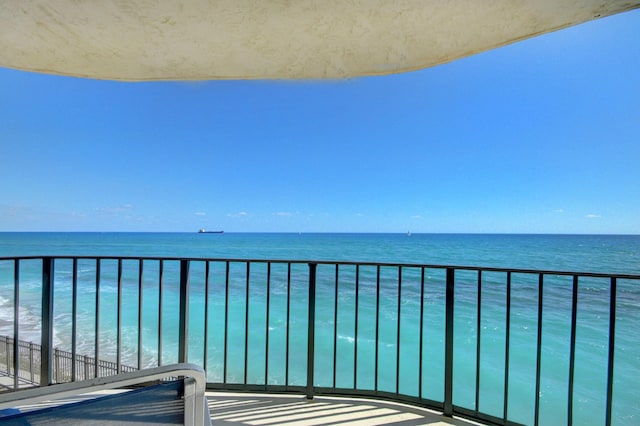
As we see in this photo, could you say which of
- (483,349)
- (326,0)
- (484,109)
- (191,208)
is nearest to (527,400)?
(483,349)

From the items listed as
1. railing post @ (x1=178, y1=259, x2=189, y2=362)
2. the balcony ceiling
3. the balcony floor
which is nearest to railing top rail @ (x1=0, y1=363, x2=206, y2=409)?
the balcony floor

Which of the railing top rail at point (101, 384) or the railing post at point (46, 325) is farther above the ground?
the railing top rail at point (101, 384)

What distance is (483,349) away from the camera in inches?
223

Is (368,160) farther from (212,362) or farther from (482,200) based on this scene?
(212,362)

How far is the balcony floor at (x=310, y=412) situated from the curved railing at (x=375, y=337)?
0.22 ft

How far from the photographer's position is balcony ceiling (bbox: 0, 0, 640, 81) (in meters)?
1.31

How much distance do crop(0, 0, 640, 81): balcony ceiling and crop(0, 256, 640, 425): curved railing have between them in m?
1.21

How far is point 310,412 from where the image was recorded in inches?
67.2

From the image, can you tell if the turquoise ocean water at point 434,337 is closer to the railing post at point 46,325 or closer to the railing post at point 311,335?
the railing post at point 311,335

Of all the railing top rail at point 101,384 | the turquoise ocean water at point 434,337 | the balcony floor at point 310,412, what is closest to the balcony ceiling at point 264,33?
the railing top rail at point 101,384

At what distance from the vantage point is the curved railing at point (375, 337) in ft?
6.10

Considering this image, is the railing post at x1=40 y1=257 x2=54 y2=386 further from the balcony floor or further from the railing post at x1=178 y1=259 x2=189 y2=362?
the balcony floor

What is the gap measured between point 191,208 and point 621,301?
25.3 m

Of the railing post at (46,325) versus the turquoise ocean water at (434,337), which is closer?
the railing post at (46,325)
